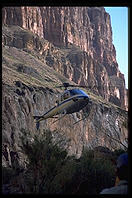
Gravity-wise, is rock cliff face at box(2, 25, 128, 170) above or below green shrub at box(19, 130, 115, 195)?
above

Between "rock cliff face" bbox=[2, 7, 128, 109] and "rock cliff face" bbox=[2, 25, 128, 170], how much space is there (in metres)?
0.93

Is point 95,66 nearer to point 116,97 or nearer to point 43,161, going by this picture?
point 116,97

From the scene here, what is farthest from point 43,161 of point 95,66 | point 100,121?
point 95,66

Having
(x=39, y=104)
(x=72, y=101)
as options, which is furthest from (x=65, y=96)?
(x=39, y=104)

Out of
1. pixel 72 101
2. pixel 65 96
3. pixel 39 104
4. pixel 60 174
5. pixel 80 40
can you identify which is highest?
pixel 80 40

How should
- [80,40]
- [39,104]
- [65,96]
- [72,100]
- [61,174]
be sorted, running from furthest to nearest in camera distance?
[80,40]
[39,104]
[65,96]
[72,100]
[61,174]

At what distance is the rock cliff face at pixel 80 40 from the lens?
108 meters

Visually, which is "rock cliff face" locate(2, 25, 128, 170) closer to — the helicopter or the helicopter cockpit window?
the helicopter

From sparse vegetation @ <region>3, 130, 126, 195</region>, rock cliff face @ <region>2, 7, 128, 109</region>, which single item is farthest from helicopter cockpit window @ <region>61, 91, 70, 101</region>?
rock cliff face @ <region>2, 7, 128, 109</region>

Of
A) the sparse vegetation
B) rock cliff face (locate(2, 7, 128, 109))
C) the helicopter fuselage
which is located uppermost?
rock cliff face (locate(2, 7, 128, 109))

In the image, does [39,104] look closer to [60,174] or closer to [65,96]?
[65,96]

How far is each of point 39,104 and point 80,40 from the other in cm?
9626

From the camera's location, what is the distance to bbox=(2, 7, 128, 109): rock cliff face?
10755 cm

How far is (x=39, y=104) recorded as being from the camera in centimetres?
5228
